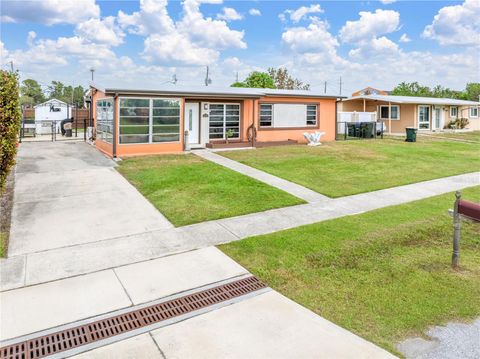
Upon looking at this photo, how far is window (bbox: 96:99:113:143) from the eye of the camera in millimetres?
15227

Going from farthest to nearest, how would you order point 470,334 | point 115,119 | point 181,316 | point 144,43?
point 144,43 → point 115,119 → point 181,316 → point 470,334

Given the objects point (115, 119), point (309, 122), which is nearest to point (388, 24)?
point (309, 122)

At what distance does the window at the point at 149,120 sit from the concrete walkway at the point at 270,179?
1723mm

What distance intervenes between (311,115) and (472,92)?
63652mm

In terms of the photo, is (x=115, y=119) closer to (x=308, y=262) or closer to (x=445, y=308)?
(x=308, y=262)

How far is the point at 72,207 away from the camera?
8.27m

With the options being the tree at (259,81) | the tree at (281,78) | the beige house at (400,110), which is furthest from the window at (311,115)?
the tree at (281,78)

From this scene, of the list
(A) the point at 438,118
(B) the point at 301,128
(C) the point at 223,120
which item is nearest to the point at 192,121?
(C) the point at 223,120

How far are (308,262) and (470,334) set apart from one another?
2.19 metres

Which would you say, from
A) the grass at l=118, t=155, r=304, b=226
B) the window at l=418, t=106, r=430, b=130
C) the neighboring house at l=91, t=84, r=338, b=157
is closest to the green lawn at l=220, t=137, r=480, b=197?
the grass at l=118, t=155, r=304, b=226

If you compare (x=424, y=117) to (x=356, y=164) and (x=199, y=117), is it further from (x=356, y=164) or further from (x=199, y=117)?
(x=199, y=117)

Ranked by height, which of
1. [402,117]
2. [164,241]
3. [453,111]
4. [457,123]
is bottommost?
[164,241]

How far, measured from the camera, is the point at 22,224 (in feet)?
23.4

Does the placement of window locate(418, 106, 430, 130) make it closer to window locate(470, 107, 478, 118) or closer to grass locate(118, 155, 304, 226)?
window locate(470, 107, 478, 118)
